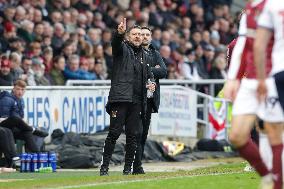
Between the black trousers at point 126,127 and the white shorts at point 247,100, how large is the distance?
6.03 meters

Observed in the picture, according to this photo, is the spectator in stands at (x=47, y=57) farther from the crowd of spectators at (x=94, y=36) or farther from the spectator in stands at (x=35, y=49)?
the spectator in stands at (x=35, y=49)

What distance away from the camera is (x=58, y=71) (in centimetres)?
2520

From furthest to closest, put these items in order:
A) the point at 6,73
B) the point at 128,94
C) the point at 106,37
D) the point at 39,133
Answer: the point at 106,37 → the point at 6,73 → the point at 39,133 → the point at 128,94

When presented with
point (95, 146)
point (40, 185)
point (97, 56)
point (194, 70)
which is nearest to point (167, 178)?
point (40, 185)

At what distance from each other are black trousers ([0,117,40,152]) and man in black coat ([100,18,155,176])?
3.45m

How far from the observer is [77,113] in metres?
23.6

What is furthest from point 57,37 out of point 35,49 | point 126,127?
point 126,127

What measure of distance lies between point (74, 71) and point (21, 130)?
17.0ft

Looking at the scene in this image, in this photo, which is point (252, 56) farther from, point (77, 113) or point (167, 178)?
point (77, 113)

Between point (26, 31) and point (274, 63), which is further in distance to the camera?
point (26, 31)

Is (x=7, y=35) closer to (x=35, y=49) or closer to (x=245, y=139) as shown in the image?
(x=35, y=49)

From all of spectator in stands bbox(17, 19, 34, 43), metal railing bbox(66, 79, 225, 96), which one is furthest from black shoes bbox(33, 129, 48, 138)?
spectator in stands bbox(17, 19, 34, 43)

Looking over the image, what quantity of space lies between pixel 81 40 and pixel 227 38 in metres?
8.96

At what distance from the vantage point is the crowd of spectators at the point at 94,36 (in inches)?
968
